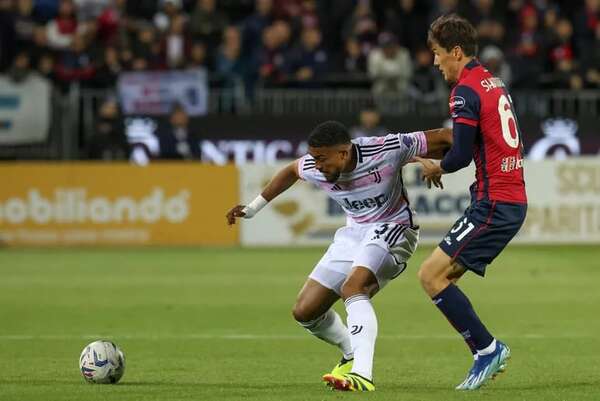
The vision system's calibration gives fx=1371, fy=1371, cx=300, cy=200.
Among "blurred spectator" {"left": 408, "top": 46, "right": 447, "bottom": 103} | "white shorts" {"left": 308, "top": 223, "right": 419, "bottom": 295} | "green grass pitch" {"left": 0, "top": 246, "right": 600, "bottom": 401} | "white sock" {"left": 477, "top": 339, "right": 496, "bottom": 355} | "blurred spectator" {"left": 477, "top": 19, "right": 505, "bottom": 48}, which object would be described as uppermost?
"blurred spectator" {"left": 477, "top": 19, "right": 505, "bottom": 48}

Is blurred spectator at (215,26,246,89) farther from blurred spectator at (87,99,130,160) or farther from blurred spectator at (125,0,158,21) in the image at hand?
blurred spectator at (125,0,158,21)

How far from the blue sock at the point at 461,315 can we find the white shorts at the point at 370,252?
20.5 inches

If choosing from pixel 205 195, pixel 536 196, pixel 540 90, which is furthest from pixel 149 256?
pixel 540 90

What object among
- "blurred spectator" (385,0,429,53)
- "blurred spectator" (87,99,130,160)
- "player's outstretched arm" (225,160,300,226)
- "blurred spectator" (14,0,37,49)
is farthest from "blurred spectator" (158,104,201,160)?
"player's outstretched arm" (225,160,300,226)

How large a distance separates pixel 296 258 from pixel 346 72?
5052mm

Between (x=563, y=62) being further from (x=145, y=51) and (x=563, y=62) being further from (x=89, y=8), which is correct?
(x=89, y=8)

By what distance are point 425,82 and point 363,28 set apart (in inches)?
56.1

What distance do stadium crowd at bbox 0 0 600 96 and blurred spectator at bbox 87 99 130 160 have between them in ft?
3.79

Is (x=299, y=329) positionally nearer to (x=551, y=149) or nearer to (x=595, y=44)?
(x=551, y=149)

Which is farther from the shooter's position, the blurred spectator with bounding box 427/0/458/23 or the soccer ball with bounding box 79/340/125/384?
the blurred spectator with bounding box 427/0/458/23

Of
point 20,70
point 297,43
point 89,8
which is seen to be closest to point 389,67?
point 297,43

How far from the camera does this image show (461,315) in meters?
8.27

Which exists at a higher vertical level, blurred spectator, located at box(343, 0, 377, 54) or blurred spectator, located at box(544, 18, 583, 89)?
blurred spectator, located at box(343, 0, 377, 54)

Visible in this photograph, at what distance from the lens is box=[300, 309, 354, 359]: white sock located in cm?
907
